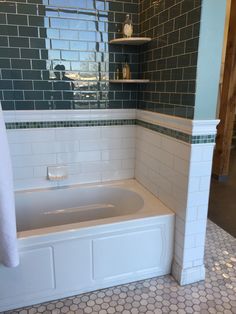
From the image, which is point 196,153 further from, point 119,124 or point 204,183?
point 119,124

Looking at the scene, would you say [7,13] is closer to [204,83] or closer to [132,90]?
[132,90]

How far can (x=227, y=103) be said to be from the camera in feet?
12.3

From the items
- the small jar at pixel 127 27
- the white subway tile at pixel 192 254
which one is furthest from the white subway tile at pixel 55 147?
the white subway tile at pixel 192 254

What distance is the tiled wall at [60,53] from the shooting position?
211 cm

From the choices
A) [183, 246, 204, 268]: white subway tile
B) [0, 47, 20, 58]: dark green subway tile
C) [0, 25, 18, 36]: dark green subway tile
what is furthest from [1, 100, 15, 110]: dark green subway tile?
[183, 246, 204, 268]: white subway tile

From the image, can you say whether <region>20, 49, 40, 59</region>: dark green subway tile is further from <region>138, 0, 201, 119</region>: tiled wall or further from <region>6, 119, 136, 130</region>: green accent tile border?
<region>138, 0, 201, 119</region>: tiled wall

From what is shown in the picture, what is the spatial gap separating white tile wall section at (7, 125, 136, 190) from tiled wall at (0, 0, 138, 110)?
24 centimetres

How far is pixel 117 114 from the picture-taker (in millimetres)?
2512

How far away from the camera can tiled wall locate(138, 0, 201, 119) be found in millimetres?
1660

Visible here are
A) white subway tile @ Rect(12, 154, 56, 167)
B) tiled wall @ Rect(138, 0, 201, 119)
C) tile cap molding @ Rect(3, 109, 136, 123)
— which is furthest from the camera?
white subway tile @ Rect(12, 154, 56, 167)

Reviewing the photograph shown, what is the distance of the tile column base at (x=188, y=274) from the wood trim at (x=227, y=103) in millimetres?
2280

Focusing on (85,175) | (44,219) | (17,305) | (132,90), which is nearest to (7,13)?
(132,90)

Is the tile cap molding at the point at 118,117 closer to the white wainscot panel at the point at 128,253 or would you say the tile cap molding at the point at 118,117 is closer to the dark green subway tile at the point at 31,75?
the dark green subway tile at the point at 31,75

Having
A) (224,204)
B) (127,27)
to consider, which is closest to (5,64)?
(127,27)
